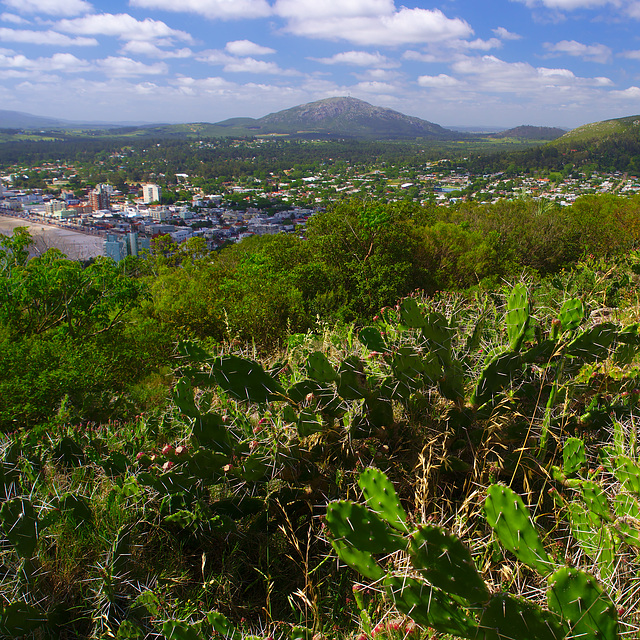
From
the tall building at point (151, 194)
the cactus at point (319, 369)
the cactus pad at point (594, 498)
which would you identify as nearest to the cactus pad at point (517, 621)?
the cactus pad at point (594, 498)

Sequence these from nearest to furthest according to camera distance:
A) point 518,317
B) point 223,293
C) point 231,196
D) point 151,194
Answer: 1. point 518,317
2. point 223,293
3. point 231,196
4. point 151,194

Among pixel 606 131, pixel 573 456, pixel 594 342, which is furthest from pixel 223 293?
pixel 606 131

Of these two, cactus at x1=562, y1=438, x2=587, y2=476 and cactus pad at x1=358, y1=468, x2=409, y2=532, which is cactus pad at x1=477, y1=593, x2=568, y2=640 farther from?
cactus at x1=562, y1=438, x2=587, y2=476

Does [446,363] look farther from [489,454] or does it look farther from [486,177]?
[486,177]

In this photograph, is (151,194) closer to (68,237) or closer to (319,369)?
Result: (68,237)

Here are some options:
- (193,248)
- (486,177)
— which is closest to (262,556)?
(193,248)
